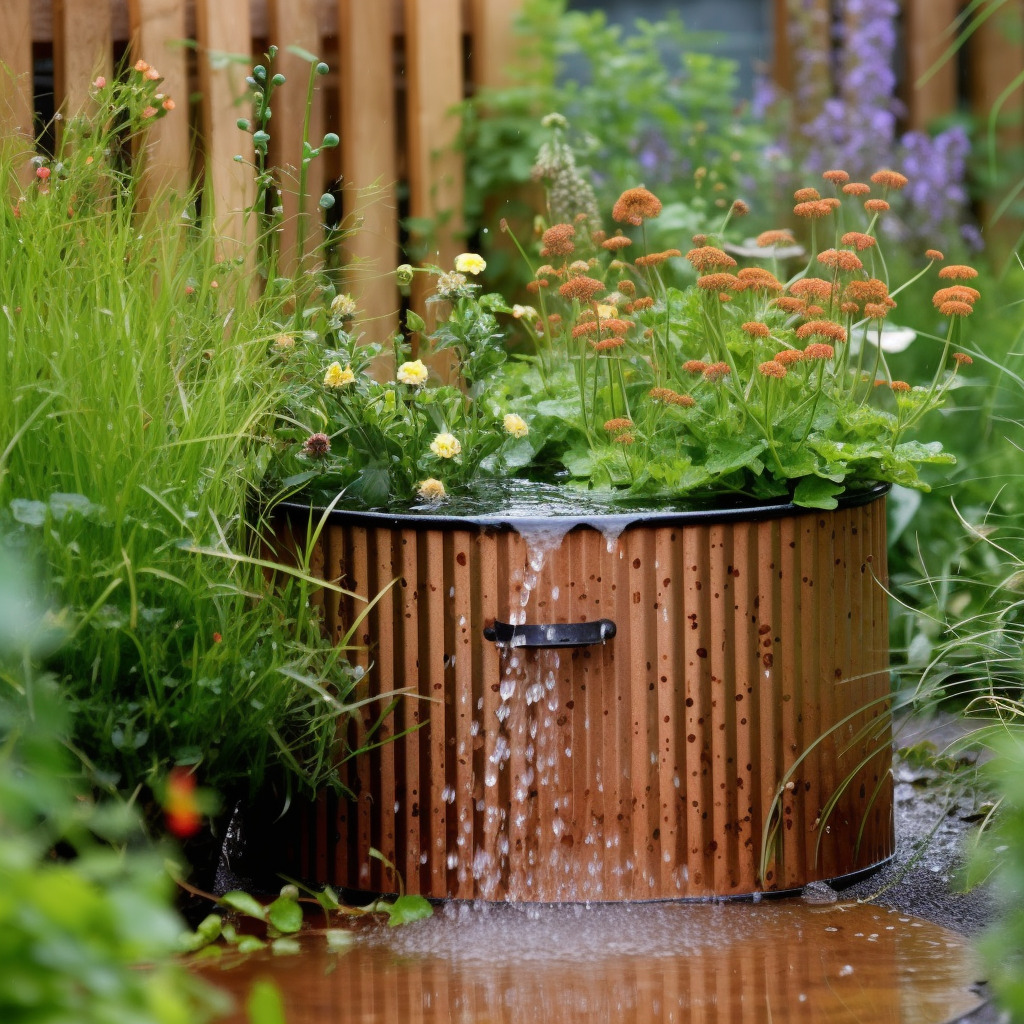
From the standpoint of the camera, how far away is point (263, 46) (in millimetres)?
4176

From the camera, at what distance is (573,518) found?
220cm

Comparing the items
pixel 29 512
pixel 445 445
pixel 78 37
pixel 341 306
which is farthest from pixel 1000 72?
pixel 29 512

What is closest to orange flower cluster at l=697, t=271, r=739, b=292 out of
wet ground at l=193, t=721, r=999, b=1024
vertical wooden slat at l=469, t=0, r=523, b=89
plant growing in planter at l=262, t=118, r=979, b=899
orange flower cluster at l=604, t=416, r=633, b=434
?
plant growing in planter at l=262, t=118, r=979, b=899

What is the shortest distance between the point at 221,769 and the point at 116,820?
1.08 m

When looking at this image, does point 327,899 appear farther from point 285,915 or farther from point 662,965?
point 662,965

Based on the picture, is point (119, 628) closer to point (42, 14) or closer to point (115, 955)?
point (115, 955)

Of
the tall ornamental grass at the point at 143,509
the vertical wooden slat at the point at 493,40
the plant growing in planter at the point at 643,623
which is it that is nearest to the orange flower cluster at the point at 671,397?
the plant growing in planter at the point at 643,623

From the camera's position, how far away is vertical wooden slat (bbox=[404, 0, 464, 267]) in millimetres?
4215

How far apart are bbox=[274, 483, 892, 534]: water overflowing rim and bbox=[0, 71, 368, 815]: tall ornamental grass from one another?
0.65 feet

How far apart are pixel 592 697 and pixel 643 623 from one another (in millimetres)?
145

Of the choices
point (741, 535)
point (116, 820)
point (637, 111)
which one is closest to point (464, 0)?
point (637, 111)

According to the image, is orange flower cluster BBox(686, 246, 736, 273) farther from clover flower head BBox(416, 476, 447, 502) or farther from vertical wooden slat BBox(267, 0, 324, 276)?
vertical wooden slat BBox(267, 0, 324, 276)

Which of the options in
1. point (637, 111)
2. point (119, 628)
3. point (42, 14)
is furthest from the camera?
point (637, 111)

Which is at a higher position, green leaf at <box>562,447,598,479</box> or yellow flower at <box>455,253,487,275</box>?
yellow flower at <box>455,253,487,275</box>
